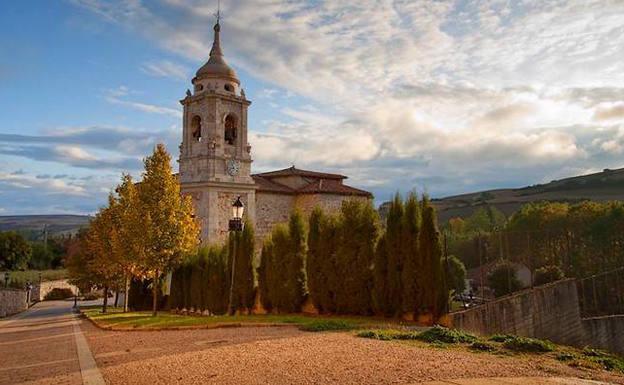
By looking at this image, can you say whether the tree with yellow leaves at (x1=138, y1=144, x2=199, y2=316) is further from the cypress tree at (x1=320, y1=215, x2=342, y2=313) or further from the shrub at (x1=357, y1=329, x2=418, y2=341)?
the shrub at (x1=357, y1=329, x2=418, y2=341)

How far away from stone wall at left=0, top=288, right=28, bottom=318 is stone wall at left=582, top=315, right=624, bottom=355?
39.0 m

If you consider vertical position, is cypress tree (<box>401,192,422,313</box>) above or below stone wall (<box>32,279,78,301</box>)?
above

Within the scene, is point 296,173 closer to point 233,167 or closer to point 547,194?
point 233,167

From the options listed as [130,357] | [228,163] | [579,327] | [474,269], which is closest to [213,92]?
[228,163]

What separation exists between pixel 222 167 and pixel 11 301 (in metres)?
22.3

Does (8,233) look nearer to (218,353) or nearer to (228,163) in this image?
(228,163)

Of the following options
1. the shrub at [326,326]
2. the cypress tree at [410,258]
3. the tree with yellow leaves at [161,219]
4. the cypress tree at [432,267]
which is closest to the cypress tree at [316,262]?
the cypress tree at [410,258]

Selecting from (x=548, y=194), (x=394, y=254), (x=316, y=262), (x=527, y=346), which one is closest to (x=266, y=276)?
(x=316, y=262)

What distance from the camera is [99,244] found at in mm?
31391

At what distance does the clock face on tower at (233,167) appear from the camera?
3844 cm

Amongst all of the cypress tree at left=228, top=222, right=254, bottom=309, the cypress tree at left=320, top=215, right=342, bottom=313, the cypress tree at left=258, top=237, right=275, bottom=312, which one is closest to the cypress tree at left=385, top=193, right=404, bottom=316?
the cypress tree at left=320, top=215, right=342, bottom=313

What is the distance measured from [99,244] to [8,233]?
64151 mm

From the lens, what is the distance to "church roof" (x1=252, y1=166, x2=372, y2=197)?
41750mm

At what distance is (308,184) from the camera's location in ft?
144
